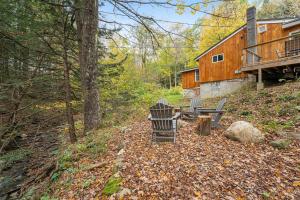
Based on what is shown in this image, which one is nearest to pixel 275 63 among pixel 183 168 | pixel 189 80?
pixel 183 168

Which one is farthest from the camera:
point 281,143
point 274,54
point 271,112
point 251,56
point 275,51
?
point 251,56

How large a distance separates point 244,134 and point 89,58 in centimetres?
507

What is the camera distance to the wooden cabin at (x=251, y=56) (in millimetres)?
10465

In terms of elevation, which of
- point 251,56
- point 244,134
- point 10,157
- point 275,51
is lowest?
point 10,157

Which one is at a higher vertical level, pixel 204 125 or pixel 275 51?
pixel 275 51

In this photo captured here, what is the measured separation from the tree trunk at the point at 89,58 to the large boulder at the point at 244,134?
4.23 m

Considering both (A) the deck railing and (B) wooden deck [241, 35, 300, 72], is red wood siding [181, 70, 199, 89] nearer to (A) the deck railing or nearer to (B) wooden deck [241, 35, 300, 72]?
(B) wooden deck [241, 35, 300, 72]

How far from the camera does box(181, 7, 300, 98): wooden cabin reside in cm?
1046

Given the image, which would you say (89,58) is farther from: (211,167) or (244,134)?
(244,134)

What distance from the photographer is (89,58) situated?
18.9 ft

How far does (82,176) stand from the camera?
3.49m

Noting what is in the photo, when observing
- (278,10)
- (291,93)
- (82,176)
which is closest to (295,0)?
(278,10)

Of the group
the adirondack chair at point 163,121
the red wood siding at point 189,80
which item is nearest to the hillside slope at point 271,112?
the adirondack chair at point 163,121

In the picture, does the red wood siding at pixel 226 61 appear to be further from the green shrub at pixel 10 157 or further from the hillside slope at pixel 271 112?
the green shrub at pixel 10 157
